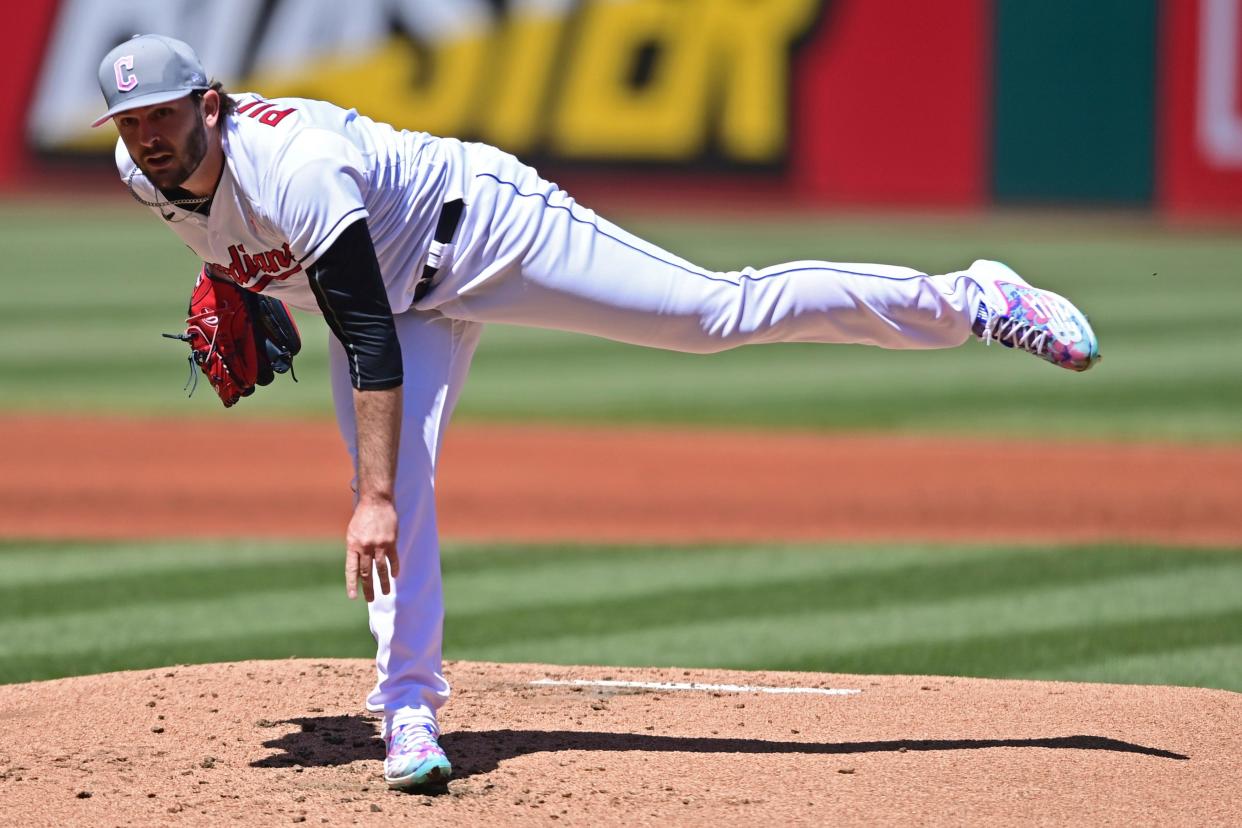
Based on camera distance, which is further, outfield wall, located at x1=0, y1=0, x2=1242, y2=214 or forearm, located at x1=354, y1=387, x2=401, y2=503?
outfield wall, located at x1=0, y1=0, x2=1242, y2=214

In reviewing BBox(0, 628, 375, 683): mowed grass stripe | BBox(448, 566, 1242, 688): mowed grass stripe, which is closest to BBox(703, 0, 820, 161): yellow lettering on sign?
BBox(448, 566, 1242, 688): mowed grass stripe

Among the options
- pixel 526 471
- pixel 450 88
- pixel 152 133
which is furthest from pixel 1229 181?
pixel 152 133

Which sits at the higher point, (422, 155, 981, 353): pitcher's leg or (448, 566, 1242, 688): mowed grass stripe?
(422, 155, 981, 353): pitcher's leg

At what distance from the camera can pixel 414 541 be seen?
3.72 m

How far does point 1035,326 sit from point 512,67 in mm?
16471

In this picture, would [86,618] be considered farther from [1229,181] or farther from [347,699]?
[1229,181]

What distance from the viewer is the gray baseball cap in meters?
3.33

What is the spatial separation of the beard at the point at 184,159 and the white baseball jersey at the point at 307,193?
0.07m

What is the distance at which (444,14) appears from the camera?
A: 1989 cm

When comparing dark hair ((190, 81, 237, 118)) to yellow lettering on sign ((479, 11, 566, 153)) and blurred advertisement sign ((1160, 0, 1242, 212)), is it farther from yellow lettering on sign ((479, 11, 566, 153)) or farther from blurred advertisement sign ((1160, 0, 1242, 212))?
yellow lettering on sign ((479, 11, 566, 153))

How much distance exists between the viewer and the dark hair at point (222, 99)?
3.42 meters

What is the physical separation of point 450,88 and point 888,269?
16449 millimetres

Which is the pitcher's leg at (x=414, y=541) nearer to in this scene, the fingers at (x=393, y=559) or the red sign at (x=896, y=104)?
the fingers at (x=393, y=559)

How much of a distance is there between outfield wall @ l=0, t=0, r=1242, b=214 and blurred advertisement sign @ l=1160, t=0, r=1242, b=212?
0.08 ft
